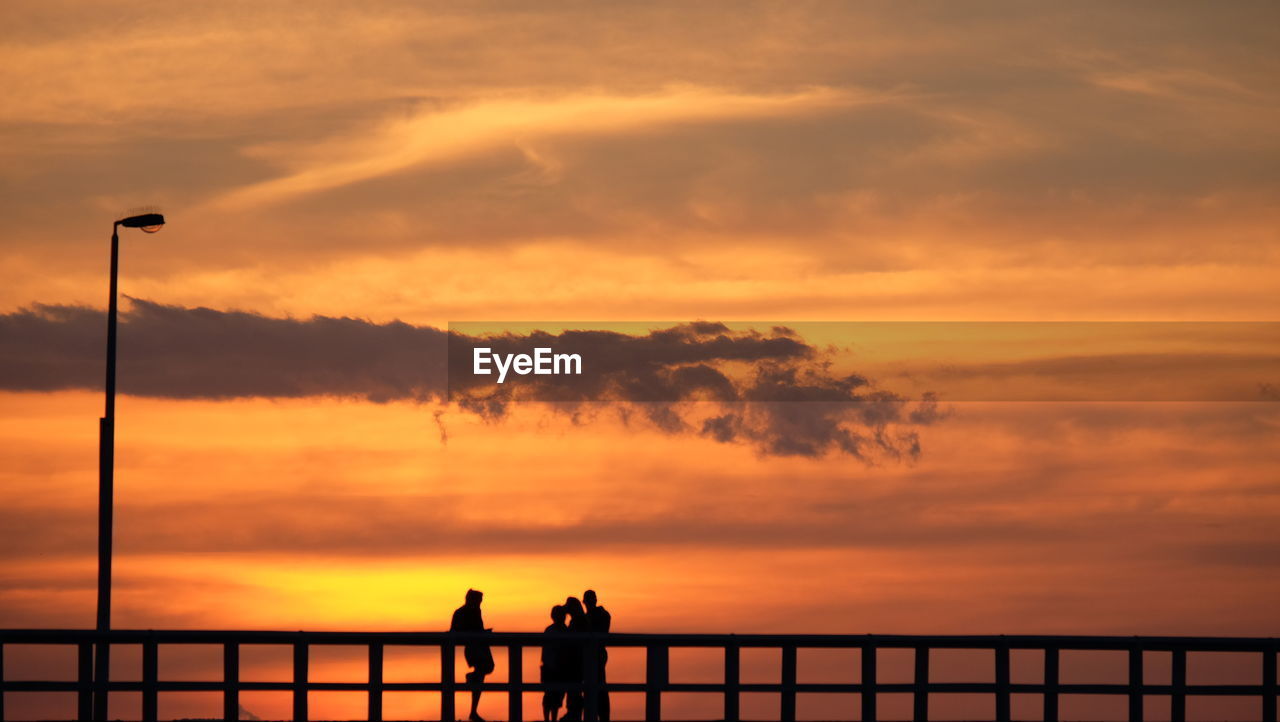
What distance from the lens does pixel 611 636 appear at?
20797 mm

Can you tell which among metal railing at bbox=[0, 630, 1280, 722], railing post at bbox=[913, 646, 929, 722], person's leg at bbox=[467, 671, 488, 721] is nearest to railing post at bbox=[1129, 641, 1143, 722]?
metal railing at bbox=[0, 630, 1280, 722]

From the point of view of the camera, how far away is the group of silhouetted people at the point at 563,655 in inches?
824

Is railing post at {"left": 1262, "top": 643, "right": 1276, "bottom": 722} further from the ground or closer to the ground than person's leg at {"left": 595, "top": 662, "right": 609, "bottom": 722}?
further from the ground

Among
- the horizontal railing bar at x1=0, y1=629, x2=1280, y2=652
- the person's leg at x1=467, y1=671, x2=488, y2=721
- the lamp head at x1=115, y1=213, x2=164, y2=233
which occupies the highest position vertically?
the lamp head at x1=115, y1=213, x2=164, y2=233

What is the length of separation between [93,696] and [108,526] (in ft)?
13.5

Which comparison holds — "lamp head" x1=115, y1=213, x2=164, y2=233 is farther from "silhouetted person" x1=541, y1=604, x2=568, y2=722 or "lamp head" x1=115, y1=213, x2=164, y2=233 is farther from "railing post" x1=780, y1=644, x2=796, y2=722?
"railing post" x1=780, y1=644, x2=796, y2=722

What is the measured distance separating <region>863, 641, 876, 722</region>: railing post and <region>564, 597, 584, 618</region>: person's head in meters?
4.17

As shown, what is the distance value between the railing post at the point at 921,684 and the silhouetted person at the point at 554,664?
371 cm

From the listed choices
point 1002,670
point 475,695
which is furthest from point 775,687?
point 475,695

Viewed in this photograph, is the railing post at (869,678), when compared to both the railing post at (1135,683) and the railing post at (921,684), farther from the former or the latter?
the railing post at (1135,683)

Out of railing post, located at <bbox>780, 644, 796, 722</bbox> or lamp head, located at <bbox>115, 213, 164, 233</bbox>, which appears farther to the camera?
lamp head, located at <bbox>115, 213, 164, 233</bbox>

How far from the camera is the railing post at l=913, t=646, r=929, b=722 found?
66.6 ft

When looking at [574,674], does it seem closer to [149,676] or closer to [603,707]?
[603,707]

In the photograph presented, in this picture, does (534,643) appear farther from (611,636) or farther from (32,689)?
(32,689)
